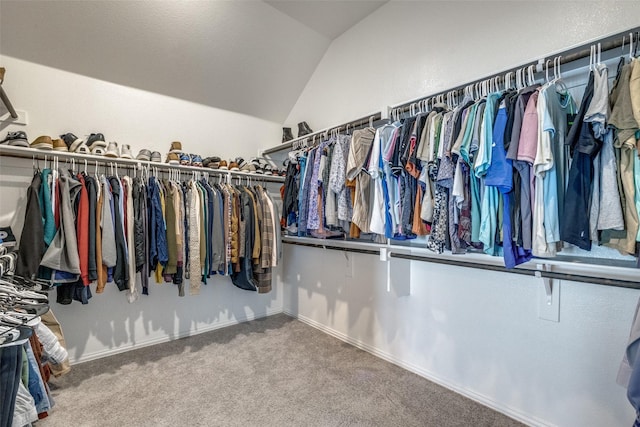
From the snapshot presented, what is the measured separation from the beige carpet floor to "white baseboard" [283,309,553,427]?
1.6 inches

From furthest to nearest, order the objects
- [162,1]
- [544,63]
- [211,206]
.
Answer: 1. [211,206]
2. [162,1]
3. [544,63]

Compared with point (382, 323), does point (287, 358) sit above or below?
below

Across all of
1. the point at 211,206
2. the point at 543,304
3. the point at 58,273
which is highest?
the point at 211,206

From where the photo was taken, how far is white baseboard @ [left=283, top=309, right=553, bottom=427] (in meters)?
1.69

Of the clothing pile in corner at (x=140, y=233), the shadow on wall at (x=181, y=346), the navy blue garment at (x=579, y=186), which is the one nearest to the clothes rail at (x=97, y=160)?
the clothing pile in corner at (x=140, y=233)

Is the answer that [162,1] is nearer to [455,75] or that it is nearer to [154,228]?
[154,228]

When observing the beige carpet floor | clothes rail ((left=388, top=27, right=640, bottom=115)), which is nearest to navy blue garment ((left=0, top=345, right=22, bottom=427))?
the beige carpet floor

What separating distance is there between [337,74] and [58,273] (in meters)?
2.79

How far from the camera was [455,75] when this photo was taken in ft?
6.77

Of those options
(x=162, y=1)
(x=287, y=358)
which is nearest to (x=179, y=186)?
(x=162, y=1)

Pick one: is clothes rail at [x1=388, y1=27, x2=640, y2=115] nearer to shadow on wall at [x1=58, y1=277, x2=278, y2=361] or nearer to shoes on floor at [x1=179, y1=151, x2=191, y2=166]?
shoes on floor at [x1=179, y1=151, x2=191, y2=166]

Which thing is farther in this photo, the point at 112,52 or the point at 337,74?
the point at 337,74

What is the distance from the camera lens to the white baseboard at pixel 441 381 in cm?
169

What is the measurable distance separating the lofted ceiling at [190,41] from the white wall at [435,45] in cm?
26
